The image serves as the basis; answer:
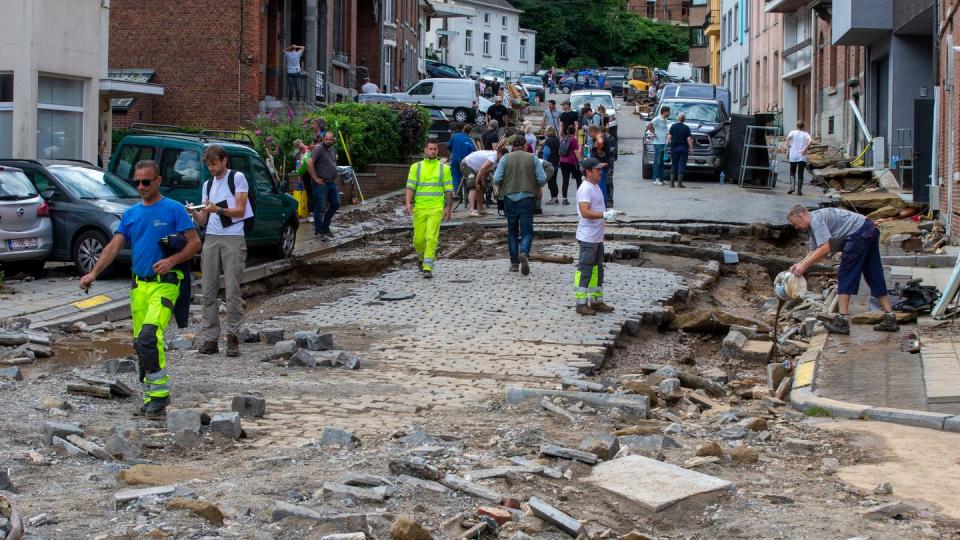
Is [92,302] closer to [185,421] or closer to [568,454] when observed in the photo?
[185,421]

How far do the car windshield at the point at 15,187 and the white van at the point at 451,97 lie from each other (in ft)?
84.1

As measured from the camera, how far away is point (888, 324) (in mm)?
11555

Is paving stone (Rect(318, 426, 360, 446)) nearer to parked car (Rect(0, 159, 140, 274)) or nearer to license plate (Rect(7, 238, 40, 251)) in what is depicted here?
parked car (Rect(0, 159, 140, 274))

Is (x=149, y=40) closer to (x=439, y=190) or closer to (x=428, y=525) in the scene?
(x=439, y=190)

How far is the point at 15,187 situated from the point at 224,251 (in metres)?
5.39

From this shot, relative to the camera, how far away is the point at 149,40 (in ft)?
102

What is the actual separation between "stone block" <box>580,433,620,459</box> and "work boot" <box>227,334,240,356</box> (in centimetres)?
460

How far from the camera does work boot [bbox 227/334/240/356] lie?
10703mm

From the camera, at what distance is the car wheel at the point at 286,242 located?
56.8 feet

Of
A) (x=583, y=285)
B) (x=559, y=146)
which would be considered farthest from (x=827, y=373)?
(x=559, y=146)

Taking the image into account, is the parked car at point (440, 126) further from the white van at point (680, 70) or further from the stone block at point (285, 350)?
the white van at point (680, 70)

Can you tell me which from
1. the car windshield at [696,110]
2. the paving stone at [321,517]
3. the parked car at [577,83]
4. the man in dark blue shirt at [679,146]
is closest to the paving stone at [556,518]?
the paving stone at [321,517]

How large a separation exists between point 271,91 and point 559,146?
40.5 feet

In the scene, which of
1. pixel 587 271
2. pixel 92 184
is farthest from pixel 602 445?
pixel 92 184
